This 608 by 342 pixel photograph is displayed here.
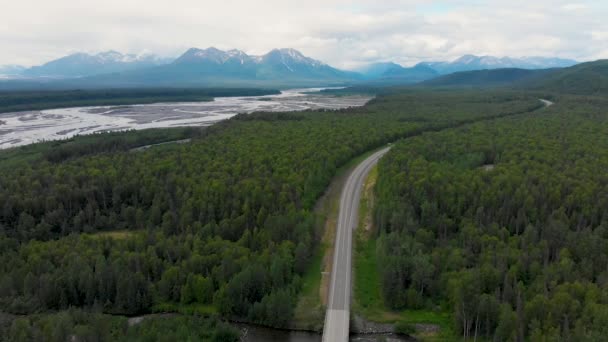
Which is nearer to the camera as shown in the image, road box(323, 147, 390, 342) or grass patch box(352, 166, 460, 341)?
road box(323, 147, 390, 342)

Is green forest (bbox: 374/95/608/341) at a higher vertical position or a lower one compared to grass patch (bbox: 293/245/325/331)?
higher

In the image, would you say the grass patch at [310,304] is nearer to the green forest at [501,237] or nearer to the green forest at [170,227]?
the green forest at [170,227]

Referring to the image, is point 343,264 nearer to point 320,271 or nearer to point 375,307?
point 320,271

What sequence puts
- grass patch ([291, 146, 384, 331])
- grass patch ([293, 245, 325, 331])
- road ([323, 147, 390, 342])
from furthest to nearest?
grass patch ([291, 146, 384, 331])
grass patch ([293, 245, 325, 331])
road ([323, 147, 390, 342])

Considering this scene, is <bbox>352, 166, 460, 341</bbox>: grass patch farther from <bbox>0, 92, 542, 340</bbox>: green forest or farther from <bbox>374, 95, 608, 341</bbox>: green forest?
<bbox>0, 92, 542, 340</bbox>: green forest

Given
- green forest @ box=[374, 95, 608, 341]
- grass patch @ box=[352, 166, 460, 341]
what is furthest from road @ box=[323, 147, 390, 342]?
green forest @ box=[374, 95, 608, 341]

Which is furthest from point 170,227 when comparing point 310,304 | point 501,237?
point 501,237

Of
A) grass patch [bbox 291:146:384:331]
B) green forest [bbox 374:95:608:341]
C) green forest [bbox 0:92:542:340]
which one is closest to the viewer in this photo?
green forest [bbox 374:95:608:341]
